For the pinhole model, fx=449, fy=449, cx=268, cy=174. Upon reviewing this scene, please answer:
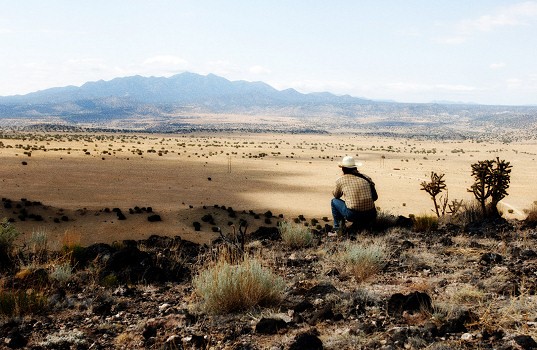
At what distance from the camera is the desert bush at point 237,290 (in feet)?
17.0

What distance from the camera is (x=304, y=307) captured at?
5.22m

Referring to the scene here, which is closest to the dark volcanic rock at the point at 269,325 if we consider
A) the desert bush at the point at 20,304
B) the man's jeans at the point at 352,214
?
the desert bush at the point at 20,304

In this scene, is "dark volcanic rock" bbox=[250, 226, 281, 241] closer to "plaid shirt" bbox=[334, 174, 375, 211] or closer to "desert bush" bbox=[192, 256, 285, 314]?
"plaid shirt" bbox=[334, 174, 375, 211]

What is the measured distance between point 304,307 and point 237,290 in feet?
2.63

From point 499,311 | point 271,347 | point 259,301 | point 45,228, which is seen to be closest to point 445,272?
point 499,311

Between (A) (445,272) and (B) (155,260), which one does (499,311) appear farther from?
(B) (155,260)

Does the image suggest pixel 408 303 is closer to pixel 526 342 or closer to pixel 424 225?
pixel 526 342

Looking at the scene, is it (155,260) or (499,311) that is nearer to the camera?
(499,311)

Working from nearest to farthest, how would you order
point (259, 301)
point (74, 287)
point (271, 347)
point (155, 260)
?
point (271, 347) → point (259, 301) → point (74, 287) → point (155, 260)

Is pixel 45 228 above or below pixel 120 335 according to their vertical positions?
below

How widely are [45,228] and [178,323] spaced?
1088cm

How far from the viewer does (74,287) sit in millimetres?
6500

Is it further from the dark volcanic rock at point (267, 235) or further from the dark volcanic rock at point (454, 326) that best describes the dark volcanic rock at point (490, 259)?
the dark volcanic rock at point (267, 235)

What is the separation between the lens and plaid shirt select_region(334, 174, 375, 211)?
30.2ft
